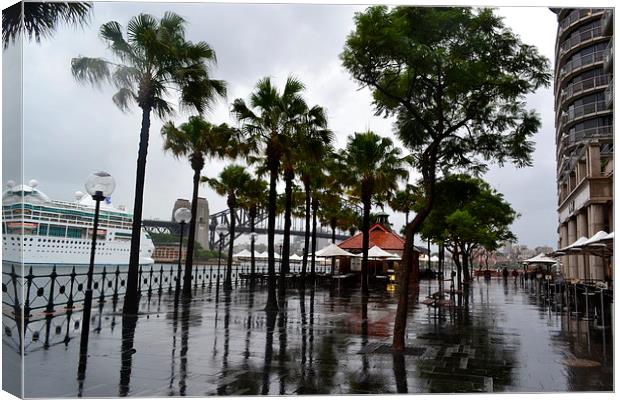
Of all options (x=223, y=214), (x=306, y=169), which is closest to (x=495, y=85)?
(x=306, y=169)

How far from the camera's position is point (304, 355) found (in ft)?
29.6

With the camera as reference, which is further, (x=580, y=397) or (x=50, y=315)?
(x=50, y=315)

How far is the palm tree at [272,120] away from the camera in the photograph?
16.0 metres

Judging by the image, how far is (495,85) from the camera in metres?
10.0

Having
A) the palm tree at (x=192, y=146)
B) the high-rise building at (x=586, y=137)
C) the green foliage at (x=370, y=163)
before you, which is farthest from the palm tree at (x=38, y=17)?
the green foliage at (x=370, y=163)

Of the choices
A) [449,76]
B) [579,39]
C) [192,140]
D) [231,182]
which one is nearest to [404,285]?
[449,76]

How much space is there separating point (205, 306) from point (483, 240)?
942 inches

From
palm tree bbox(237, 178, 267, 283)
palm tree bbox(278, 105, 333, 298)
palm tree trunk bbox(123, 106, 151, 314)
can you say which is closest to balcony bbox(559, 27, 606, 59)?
palm tree bbox(237, 178, 267, 283)

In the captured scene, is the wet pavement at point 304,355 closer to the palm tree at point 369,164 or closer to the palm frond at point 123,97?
the palm frond at point 123,97

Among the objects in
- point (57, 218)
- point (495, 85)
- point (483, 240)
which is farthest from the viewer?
point (483, 240)

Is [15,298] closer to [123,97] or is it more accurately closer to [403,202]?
[123,97]

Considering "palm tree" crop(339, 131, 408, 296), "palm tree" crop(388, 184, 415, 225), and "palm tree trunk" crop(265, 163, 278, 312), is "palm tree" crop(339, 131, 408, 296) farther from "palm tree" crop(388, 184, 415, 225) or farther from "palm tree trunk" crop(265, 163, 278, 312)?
"palm tree" crop(388, 184, 415, 225)

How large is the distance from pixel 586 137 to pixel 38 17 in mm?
27255

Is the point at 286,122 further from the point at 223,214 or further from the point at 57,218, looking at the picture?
the point at 223,214
